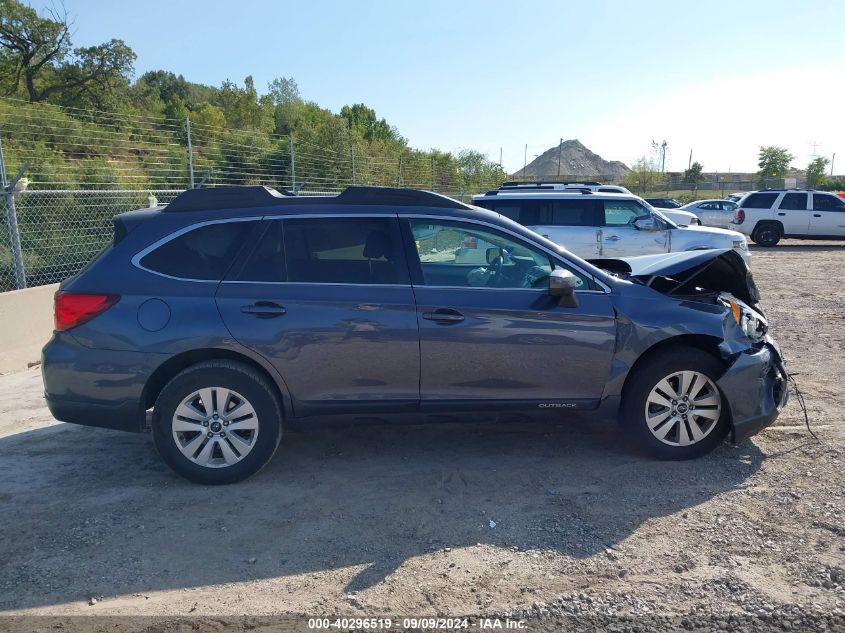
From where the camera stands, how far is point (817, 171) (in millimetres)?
57188

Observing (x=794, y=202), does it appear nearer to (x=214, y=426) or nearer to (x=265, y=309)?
(x=265, y=309)

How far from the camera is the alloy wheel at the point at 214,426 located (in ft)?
14.2

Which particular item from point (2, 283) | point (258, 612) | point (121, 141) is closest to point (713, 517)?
point (258, 612)

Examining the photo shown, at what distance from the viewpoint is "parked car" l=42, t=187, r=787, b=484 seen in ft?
14.3

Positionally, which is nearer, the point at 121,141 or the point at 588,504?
the point at 588,504

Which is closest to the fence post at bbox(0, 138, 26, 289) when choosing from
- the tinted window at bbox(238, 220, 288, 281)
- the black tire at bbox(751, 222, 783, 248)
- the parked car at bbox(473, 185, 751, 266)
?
the tinted window at bbox(238, 220, 288, 281)

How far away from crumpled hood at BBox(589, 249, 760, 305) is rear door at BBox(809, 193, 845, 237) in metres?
20.7

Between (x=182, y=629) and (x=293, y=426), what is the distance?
5.68ft

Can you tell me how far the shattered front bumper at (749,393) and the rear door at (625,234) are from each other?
24.0ft

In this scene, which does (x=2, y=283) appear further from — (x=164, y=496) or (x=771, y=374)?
(x=771, y=374)

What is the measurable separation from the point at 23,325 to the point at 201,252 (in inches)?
183

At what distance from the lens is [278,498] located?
4.26m

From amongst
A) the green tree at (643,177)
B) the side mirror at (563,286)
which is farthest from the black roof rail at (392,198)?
the green tree at (643,177)

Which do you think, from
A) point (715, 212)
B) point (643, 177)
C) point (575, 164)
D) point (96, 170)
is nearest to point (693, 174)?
point (643, 177)
